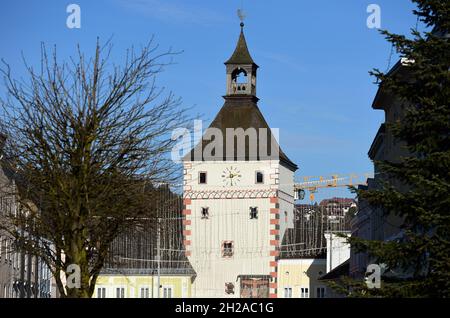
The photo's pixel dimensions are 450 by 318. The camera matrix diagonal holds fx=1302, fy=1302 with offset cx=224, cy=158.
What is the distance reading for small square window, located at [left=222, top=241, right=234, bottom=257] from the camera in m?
94.1

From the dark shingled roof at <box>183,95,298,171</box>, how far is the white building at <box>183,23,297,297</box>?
75 mm

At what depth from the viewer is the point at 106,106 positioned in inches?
1268

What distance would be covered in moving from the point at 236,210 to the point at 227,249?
10.0ft

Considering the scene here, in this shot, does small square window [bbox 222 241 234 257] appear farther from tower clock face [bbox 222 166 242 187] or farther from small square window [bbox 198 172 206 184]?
small square window [bbox 198 172 206 184]

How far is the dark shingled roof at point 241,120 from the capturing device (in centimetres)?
9812

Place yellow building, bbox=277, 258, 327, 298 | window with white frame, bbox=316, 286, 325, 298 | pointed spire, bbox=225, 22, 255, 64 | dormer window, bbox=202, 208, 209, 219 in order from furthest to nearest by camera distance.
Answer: pointed spire, bbox=225, 22, 255, 64 → dormer window, bbox=202, 208, 209, 219 → yellow building, bbox=277, 258, 327, 298 → window with white frame, bbox=316, 286, 325, 298

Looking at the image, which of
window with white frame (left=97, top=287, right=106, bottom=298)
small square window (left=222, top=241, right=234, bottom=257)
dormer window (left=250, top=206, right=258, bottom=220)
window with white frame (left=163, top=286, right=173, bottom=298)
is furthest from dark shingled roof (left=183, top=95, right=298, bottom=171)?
window with white frame (left=97, top=287, right=106, bottom=298)

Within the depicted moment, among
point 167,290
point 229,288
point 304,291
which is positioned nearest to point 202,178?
point 229,288

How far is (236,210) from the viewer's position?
3760 inches

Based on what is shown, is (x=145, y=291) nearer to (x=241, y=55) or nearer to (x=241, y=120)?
(x=241, y=120)

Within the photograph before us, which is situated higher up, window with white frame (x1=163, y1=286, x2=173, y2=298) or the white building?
the white building

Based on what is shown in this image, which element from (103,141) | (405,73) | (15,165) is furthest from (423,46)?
(405,73)

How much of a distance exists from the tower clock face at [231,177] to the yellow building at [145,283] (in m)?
7.60
